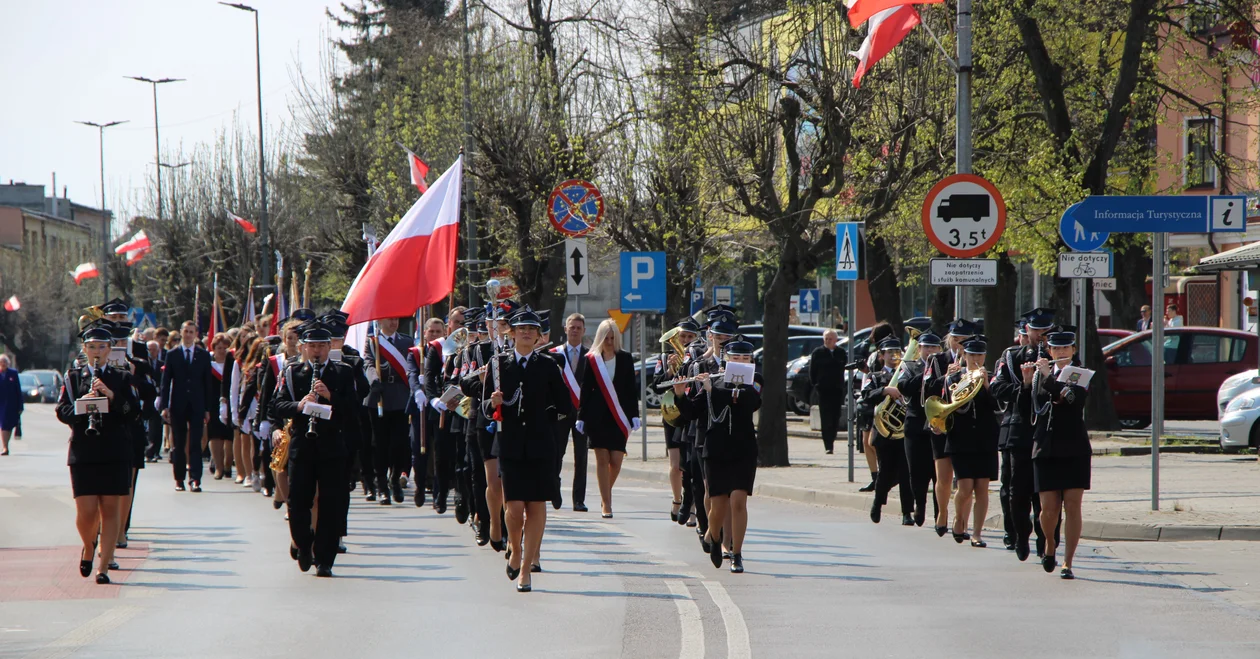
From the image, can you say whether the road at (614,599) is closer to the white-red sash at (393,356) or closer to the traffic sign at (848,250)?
the white-red sash at (393,356)

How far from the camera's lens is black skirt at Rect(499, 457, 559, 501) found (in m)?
10.2

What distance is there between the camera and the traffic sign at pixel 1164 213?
13.5 m

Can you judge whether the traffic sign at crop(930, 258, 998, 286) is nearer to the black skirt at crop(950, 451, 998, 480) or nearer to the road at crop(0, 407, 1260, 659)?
the road at crop(0, 407, 1260, 659)

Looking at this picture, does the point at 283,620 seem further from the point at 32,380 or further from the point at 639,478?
the point at 32,380

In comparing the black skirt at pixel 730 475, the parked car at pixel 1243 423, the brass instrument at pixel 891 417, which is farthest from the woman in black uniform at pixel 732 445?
the parked car at pixel 1243 423

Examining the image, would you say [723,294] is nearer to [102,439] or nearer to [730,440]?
[730,440]

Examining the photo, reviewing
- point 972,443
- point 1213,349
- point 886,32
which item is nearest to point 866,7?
point 886,32

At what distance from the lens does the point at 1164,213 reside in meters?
13.6

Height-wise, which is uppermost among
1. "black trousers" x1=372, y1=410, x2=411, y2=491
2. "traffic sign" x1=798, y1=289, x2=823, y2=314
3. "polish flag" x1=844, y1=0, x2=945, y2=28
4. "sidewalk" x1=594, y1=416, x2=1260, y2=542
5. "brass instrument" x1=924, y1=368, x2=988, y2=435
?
"polish flag" x1=844, y1=0, x2=945, y2=28

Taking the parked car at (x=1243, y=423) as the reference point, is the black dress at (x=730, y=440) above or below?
above

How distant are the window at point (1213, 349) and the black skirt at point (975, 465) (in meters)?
14.6

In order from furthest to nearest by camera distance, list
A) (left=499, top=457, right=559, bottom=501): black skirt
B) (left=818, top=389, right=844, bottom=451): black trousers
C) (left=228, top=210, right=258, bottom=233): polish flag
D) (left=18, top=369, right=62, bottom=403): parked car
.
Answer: (left=18, top=369, right=62, bottom=403): parked car < (left=228, top=210, right=258, bottom=233): polish flag < (left=818, top=389, right=844, bottom=451): black trousers < (left=499, top=457, right=559, bottom=501): black skirt

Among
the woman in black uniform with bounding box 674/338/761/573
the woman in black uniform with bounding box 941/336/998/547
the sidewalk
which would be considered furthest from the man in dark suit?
the woman in black uniform with bounding box 941/336/998/547

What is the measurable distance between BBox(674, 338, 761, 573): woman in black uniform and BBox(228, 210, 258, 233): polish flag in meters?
A: 38.0
